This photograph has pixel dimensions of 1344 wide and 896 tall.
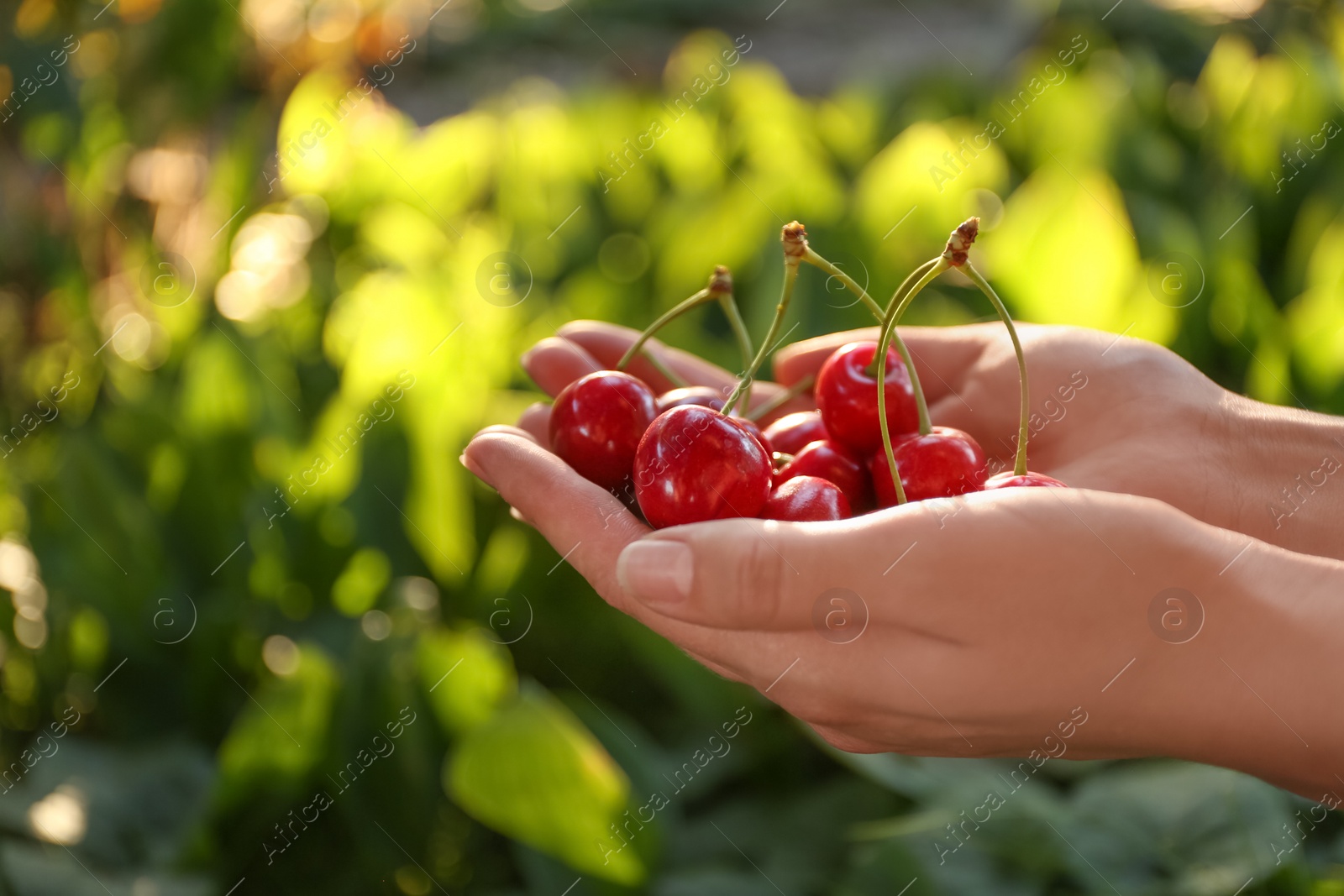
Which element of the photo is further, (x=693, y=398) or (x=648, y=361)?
(x=648, y=361)

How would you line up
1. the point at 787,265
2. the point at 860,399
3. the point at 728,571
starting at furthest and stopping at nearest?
the point at 860,399, the point at 787,265, the point at 728,571

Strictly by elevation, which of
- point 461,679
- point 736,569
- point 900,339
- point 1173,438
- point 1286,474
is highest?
point 736,569

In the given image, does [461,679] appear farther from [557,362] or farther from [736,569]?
[736,569]

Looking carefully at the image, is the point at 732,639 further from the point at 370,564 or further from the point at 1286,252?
the point at 1286,252

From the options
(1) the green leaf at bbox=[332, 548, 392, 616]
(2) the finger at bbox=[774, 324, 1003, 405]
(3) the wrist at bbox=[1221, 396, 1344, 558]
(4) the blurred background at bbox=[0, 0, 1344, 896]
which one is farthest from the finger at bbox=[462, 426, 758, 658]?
(3) the wrist at bbox=[1221, 396, 1344, 558]

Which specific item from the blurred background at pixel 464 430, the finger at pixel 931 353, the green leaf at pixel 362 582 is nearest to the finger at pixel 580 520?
the blurred background at pixel 464 430

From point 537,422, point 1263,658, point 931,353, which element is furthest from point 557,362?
point 1263,658

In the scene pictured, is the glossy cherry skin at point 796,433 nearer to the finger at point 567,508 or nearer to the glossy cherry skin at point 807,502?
the glossy cherry skin at point 807,502

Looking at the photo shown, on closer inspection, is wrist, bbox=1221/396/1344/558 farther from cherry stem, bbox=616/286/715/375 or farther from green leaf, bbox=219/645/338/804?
green leaf, bbox=219/645/338/804
